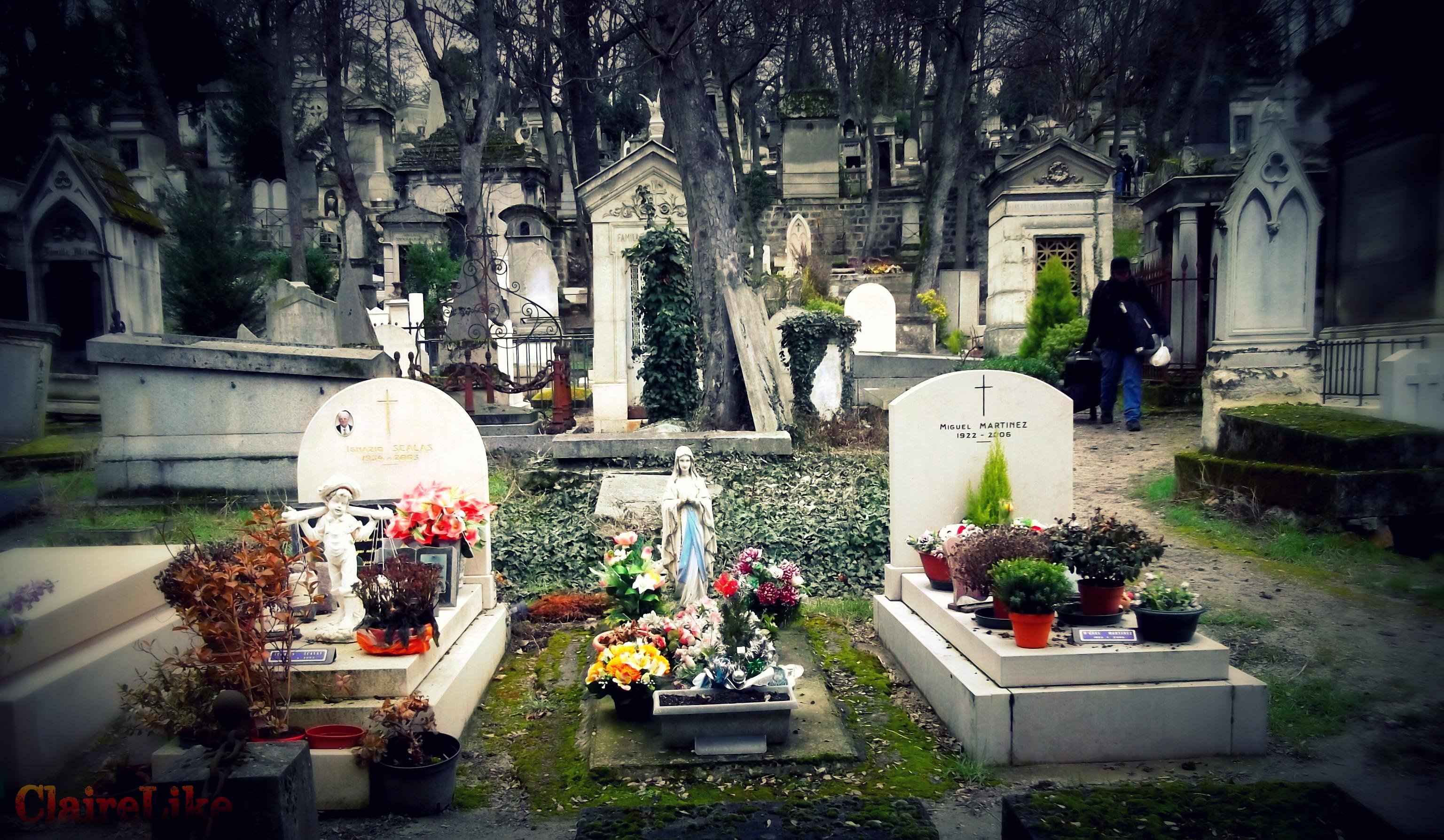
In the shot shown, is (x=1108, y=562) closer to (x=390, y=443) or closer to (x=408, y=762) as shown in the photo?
(x=408, y=762)

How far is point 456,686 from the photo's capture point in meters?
4.26

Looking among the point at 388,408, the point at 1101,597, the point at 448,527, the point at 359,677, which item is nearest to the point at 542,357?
the point at 388,408

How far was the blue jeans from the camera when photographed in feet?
32.2

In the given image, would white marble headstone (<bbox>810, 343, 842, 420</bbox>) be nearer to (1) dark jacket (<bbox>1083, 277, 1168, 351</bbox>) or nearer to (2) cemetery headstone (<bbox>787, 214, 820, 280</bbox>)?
(1) dark jacket (<bbox>1083, 277, 1168, 351</bbox>)

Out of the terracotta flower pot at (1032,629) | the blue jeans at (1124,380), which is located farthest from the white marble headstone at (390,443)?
the blue jeans at (1124,380)

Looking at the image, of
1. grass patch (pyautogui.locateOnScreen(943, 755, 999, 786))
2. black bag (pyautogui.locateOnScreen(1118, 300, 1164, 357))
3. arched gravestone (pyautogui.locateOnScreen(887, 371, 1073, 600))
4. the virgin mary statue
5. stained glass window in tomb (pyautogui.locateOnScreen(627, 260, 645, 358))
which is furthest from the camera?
stained glass window in tomb (pyautogui.locateOnScreen(627, 260, 645, 358))

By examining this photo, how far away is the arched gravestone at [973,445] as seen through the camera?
5.49 m

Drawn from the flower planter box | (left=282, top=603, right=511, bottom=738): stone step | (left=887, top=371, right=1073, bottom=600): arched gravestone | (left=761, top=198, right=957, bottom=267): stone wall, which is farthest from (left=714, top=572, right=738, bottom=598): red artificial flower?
(left=761, top=198, right=957, bottom=267): stone wall

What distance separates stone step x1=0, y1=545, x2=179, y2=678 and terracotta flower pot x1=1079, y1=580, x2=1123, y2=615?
440 centimetres

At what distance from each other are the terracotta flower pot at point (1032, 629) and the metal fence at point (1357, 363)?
5.39ft

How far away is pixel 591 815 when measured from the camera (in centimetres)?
251

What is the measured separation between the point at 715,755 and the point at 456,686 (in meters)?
1.35

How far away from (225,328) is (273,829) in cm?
872

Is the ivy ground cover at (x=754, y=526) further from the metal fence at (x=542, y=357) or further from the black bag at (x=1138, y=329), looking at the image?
the metal fence at (x=542, y=357)
